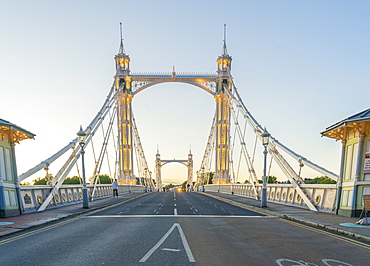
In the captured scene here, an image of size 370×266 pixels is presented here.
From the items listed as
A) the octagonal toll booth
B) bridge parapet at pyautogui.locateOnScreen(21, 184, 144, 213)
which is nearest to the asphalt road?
the octagonal toll booth

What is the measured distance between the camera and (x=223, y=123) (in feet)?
184

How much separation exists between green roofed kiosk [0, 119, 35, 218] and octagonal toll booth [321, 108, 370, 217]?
14.8m

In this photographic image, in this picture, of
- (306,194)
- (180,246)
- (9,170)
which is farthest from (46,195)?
(306,194)

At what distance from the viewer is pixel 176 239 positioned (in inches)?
386

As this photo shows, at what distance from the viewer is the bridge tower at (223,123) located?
2180 inches

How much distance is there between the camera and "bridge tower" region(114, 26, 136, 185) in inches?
2189

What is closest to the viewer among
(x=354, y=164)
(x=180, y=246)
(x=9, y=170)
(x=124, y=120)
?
(x=180, y=246)

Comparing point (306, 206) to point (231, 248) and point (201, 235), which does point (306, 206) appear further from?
point (231, 248)

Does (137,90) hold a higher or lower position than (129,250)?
higher

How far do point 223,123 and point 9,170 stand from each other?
139 feet

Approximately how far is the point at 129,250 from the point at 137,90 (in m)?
52.0

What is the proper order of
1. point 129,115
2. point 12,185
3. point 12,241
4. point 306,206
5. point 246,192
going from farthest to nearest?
1. point 129,115
2. point 246,192
3. point 306,206
4. point 12,185
5. point 12,241

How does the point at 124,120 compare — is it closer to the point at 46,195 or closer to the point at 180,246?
the point at 46,195

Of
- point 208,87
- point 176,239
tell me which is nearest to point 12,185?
point 176,239
